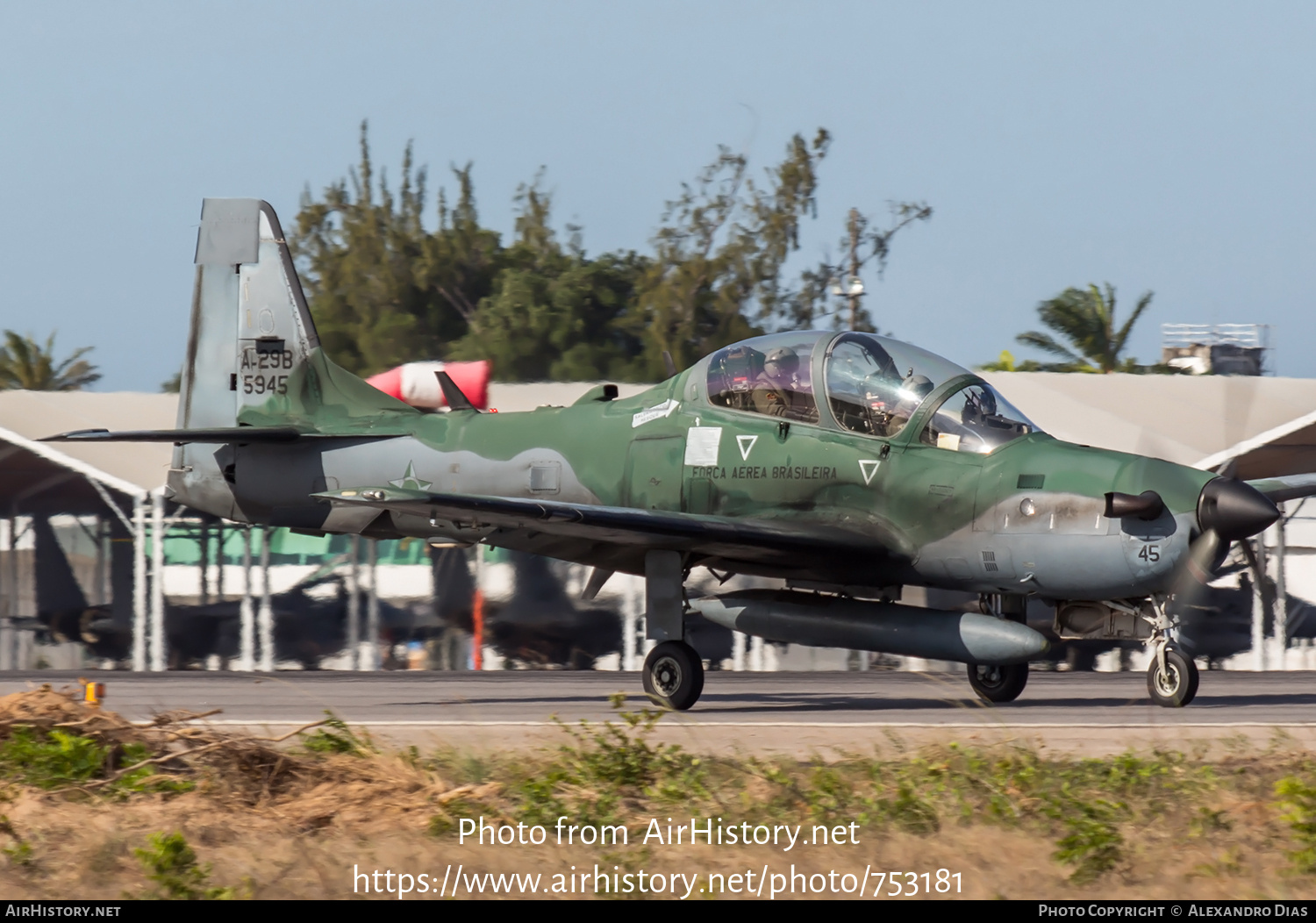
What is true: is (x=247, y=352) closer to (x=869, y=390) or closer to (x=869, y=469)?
(x=869, y=390)

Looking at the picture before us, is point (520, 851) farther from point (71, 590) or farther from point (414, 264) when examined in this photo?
point (414, 264)

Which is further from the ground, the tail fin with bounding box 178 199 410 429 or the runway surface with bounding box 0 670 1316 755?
the tail fin with bounding box 178 199 410 429

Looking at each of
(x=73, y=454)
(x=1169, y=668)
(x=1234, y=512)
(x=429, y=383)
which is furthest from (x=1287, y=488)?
(x=73, y=454)

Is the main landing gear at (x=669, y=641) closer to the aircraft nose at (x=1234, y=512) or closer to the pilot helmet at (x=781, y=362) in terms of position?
the pilot helmet at (x=781, y=362)

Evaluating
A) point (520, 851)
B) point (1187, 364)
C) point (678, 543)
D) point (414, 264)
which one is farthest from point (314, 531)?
point (414, 264)

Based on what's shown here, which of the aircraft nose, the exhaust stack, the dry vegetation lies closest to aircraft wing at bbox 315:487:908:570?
the exhaust stack

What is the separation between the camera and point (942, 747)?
8.30m

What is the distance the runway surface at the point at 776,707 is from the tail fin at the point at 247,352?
277cm

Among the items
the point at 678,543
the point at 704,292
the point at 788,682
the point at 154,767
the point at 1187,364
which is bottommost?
the point at 788,682

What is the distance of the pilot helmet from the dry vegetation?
4526mm

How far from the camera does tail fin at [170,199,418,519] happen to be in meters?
15.6

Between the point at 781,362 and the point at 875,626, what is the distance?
2.36 m

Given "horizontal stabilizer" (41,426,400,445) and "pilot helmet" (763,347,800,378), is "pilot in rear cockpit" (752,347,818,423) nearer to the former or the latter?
"pilot helmet" (763,347,800,378)

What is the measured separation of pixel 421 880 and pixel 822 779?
2326mm
